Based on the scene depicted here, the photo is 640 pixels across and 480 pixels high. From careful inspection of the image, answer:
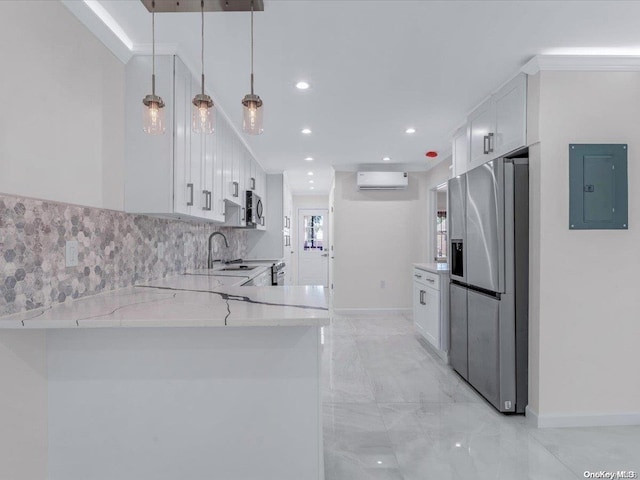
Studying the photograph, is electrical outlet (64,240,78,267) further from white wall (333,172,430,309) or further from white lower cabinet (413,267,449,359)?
white wall (333,172,430,309)

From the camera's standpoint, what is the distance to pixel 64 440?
1471mm

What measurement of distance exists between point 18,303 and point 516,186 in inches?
110

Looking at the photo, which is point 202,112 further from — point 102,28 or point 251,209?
point 251,209

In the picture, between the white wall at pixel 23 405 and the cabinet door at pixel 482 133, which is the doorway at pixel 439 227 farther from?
the white wall at pixel 23 405

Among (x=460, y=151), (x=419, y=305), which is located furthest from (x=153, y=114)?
(x=419, y=305)

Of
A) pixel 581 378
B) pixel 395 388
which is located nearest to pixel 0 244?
pixel 395 388

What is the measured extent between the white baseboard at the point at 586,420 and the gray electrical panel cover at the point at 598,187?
Answer: 47.6 inches

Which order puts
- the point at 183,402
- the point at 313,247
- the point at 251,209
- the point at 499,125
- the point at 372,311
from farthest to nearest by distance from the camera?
the point at 313,247 → the point at 372,311 → the point at 251,209 → the point at 499,125 → the point at 183,402

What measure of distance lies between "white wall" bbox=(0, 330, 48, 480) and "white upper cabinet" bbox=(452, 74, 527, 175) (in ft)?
9.69

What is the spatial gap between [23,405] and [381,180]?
16.6 feet

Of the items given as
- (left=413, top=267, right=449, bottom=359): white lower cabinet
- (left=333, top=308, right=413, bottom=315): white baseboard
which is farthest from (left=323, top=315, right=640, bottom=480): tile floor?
(left=333, top=308, right=413, bottom=315): white baseboard

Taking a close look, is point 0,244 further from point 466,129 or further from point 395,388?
point 466,129

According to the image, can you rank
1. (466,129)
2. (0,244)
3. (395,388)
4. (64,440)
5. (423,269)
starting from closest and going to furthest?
1. (0,244)
2. (64,440)
3. (395,388)
4. (466,129)
5. (423,269)

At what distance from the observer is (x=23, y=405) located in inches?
53.6
